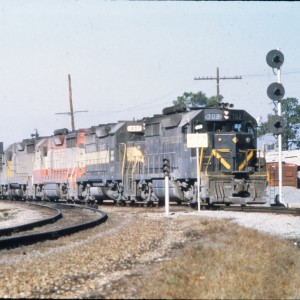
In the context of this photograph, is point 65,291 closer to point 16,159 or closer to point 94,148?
point 94,148

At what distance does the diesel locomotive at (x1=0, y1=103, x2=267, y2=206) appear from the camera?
69.2 feet

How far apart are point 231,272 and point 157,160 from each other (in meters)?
16.7

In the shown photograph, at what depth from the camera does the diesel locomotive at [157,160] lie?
21.1 metres

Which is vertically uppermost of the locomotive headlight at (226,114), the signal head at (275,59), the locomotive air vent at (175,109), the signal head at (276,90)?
the signal head at (275,59)

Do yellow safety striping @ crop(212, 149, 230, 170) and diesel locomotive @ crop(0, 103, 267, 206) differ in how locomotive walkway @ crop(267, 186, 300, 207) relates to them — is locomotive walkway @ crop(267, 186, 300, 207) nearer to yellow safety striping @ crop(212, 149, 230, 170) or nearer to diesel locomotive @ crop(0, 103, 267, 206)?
diesel locomotive @ crop(0, 103, 267, 206)

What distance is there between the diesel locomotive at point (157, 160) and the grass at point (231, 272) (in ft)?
32.5

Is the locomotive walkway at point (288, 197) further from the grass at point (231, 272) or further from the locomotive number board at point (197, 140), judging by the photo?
the grass at point (231, 272)

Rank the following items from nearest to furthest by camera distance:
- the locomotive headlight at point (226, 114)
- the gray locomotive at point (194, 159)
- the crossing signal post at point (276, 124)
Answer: the crossing signal post at point (276, 124) → the gray locomotive at point (194, 159) → the locomotive headlight at point (226, 114)

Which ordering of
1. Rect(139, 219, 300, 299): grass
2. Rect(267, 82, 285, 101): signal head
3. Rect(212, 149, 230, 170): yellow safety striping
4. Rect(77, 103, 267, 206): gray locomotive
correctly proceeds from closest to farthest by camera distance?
Rect(139, 219, 300, 299): grass
Rect(267, 82, 285, 101): signal head
Rect(77, 103, 267, 206): gray locomotive
Rect(212, 149, 230, 170): yellow safety striping

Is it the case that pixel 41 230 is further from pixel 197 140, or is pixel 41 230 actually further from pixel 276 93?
pixel 276 93

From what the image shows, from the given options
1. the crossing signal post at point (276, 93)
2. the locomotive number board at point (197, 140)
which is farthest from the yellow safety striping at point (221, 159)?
the crossing signal post at point (276, 93)

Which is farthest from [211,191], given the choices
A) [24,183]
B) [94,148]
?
[24,183]

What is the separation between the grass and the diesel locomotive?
9.90 m

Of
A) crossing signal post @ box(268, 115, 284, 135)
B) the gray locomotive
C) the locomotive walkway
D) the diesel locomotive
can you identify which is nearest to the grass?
crossing signal post @ box(268, 115, 284, 135)
